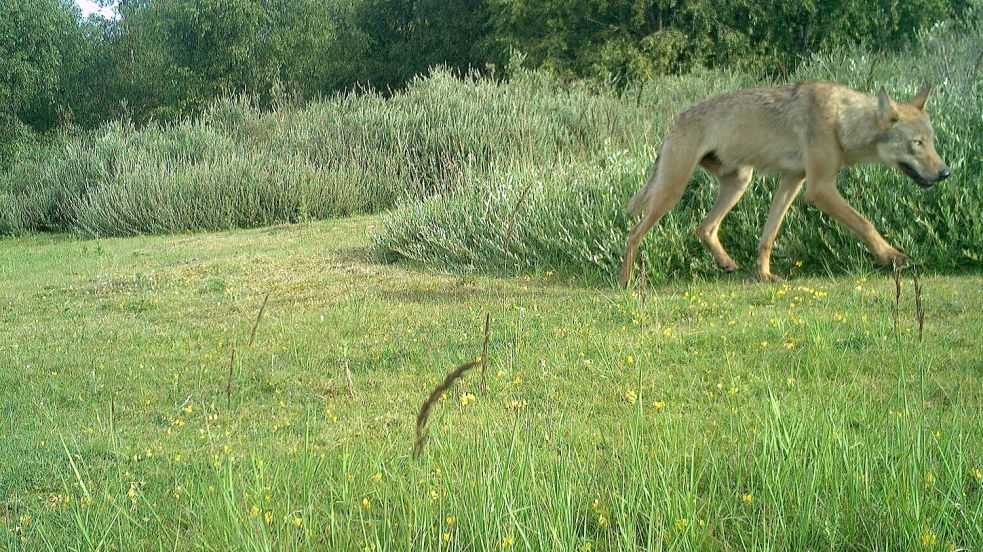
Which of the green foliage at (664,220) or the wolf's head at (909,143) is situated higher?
the wolf's head at (909,143)

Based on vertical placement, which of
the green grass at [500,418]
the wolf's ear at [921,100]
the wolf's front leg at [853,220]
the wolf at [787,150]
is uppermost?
the wolf's ear at [921,100]

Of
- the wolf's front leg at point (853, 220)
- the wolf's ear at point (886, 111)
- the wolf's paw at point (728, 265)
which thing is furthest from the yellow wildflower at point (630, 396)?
the wolf's ear at point (886, 111)

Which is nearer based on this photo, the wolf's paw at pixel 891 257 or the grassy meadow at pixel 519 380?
the grassy meadow at pixel 519 380

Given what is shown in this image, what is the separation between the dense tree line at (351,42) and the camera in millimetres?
37062

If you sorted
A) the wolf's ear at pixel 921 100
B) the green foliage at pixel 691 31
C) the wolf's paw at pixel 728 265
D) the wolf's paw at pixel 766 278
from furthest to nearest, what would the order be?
the green foliage at pixel 691 31 < the wolf's paw at pixel 728 265 < the wolf's paw at pixel 766 278 < the wolf's ear at pixel 921 100

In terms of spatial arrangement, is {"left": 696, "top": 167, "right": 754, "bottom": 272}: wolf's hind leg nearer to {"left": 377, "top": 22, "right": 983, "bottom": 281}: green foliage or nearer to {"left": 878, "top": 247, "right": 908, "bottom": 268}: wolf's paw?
{"left": 377, "top": 22, "right": 983, "bottom": 281}: green foliage

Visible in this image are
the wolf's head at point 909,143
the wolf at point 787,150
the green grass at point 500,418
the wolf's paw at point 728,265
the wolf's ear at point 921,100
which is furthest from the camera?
the wolf's paw at point 728,265

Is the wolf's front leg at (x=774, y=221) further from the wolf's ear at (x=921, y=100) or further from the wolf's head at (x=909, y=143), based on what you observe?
the wolf's ear at (x=921, y=100)

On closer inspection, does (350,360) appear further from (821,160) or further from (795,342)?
(821,160)

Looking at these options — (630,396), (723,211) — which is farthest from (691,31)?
(630,396)

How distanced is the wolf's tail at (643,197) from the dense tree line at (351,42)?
24768 mm

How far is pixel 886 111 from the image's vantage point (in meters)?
7.96

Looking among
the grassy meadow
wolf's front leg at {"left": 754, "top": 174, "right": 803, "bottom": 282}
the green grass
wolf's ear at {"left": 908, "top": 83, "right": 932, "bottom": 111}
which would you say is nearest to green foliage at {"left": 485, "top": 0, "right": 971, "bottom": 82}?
the grassy meadow

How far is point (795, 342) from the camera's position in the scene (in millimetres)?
6207
